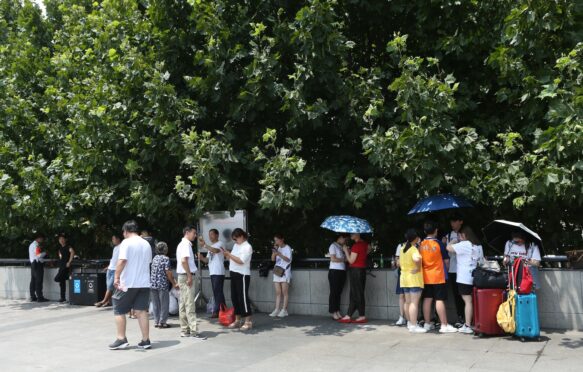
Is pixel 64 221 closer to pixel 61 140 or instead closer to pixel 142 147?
pixel 61 140

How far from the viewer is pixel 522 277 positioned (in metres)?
8.34

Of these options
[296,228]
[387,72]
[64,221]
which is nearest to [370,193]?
[387,72]

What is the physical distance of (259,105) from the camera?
385 inches

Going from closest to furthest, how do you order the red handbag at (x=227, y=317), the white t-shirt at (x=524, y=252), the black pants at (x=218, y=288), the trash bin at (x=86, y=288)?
the white t-shirt at (x=524, y=252), the red handbag at (x=227, y=317), the black pants at (x=218, y=288), the trash bin at (x=86, y=288)

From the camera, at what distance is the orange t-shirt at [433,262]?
9.26 meters

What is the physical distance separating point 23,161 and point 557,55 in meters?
12.3

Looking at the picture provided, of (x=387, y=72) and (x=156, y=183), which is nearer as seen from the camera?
(x=387, y=72)

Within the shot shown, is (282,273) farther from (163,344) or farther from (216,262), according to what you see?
(163,344)

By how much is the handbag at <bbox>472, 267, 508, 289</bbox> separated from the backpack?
249 millimetres

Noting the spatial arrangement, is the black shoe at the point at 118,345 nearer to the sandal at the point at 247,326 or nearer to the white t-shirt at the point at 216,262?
the sandal at the point at 247,326

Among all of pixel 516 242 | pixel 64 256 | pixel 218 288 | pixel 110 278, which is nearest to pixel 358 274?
pixel 218 288

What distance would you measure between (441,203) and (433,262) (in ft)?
3.14

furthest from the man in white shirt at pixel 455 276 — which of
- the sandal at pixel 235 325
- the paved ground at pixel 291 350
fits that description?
the sandal at pixel 235 325

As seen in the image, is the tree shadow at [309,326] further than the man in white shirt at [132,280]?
Yes
